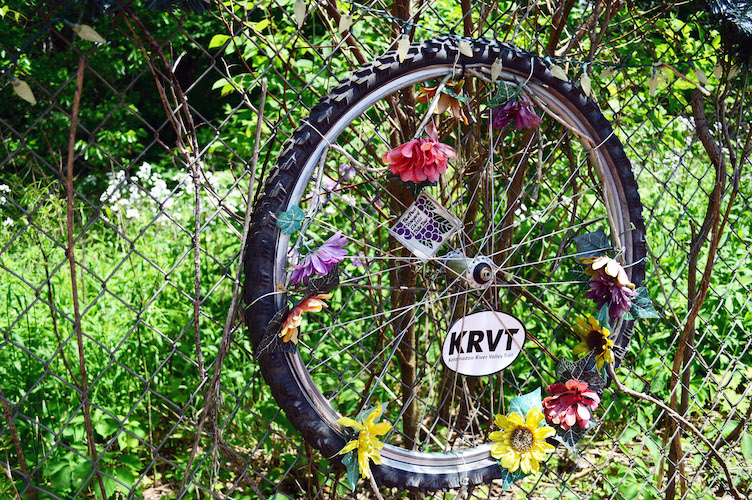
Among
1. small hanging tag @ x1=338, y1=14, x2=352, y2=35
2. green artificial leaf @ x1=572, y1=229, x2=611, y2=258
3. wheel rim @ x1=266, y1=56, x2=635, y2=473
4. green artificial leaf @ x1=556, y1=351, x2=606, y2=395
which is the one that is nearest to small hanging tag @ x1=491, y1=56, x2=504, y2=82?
wheel rim @ x1=266, y1=56, x2=635, y2=473

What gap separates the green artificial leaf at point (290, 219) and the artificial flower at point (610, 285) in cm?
73

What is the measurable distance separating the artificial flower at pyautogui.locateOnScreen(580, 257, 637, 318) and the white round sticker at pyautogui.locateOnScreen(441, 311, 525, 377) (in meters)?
0.22

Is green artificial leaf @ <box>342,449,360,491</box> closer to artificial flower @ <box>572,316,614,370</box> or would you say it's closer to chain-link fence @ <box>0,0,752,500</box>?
chain-link fence @ <box>0,0,752,500</box>

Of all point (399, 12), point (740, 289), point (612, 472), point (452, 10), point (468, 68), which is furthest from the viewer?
point (740, 289)

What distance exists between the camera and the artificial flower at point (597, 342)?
165 centimetres

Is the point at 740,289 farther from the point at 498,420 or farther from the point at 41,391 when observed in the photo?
the point at 41,391

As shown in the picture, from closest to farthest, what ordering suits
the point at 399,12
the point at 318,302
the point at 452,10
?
the point at 318,302 < the point at 399,12 < the point at 452,10

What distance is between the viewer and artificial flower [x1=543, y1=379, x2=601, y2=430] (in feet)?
5.24

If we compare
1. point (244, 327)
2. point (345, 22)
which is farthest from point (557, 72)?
point (244, 327)

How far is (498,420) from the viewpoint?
157 cm

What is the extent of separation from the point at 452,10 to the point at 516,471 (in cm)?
172

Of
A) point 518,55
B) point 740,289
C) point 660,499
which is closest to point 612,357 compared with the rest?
point 660,499

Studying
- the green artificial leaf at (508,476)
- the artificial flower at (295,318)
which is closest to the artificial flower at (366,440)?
the artificial flower at (295,318)

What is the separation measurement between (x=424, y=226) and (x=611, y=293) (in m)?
0.51
